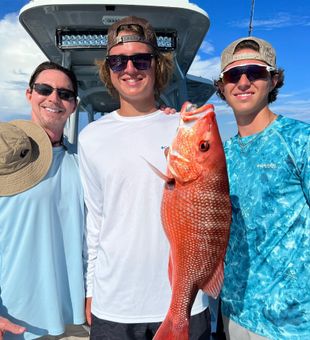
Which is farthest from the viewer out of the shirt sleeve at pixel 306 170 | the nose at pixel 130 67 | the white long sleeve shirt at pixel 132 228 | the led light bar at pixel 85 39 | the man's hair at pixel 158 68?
the led light bar at pixel 85 39

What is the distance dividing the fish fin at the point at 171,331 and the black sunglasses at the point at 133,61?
156 centimetres

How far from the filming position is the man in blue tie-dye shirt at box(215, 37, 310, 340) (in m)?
2.29

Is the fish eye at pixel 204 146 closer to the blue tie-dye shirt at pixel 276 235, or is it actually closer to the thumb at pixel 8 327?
the blue tie-dye shirt at pixel 276 235

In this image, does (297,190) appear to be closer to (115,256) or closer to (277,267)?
(277,267)

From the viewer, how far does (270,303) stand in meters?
2.33

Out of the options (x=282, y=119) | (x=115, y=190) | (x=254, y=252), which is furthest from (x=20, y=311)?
(x=282, y=119)

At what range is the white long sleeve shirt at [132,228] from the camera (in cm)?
234

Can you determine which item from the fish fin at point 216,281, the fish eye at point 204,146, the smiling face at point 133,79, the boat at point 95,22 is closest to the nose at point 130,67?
the smiling face at point 133,79

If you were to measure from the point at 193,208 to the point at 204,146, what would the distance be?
326 mm

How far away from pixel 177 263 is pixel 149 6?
270 inches

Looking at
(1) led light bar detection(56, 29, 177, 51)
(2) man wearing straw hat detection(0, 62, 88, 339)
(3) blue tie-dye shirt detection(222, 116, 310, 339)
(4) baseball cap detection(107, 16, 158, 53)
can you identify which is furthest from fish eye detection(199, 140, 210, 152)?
(1) led light bar detection(56, 29, 177, 51)

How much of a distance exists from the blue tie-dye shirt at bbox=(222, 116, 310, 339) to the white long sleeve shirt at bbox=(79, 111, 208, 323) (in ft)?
1.12

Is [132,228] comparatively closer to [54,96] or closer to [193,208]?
[193,208]

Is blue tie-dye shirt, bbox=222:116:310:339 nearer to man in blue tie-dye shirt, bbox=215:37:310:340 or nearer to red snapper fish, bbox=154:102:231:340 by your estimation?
man in blue tie-dye shirt, bbox=215:37:310:340
